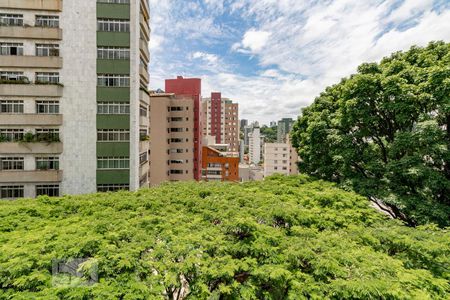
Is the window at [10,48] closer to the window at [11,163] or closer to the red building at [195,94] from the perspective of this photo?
the window at [11,163]

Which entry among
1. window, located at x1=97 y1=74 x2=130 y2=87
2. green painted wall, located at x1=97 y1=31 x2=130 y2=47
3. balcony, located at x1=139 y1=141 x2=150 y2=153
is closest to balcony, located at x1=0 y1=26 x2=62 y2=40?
green painted wall, located at x1=97 y1=31 x2=130 y2=47

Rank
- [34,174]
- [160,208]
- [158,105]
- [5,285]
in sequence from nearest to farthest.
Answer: [5,285], [160,208], [34,174], [158,105]

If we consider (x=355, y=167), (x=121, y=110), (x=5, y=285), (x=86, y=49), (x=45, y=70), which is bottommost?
(x=5, y=285)

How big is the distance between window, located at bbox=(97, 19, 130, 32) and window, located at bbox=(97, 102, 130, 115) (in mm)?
7235

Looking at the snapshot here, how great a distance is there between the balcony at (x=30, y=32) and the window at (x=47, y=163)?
1158cm

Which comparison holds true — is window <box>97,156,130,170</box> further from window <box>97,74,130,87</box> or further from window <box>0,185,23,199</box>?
window <box>0,185,23,199</box>

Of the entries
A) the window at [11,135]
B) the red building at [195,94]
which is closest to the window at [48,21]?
the window at [11,135]

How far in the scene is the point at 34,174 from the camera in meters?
23.3

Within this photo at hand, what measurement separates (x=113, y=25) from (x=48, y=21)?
618cm

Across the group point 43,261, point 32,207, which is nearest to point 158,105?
point 32,207

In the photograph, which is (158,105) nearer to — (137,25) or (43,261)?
(137,25)

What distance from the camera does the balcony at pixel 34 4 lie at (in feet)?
75.9

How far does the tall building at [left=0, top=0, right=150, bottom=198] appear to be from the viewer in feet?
76.1

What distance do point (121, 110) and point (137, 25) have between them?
8.65m
